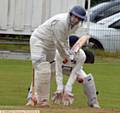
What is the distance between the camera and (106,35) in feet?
77.8

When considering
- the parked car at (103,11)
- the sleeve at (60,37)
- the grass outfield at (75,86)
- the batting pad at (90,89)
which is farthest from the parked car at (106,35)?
the sleeve at (60,37)

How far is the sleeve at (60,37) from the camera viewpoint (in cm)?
1093

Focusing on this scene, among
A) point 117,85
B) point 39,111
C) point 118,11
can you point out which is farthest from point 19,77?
point 118,11

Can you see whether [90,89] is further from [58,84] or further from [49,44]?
[49,44]

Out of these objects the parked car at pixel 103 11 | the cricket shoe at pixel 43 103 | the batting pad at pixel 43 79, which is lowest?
the cricket shoe at pixel 43 103

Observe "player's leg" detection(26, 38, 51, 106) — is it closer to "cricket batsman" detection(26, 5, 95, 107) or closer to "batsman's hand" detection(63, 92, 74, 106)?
"cricket batsman" detection(26, 5, 95, 107)

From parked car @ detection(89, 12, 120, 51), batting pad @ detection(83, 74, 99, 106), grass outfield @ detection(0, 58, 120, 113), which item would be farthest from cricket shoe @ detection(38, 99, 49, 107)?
parked car @ detection(89, 12, 120, 51)

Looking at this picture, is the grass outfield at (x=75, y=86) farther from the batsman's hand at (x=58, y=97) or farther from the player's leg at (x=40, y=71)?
the player's leg at (x=40, y=71)

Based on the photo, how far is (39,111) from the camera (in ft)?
31.8

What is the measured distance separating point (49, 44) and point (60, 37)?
0.61m

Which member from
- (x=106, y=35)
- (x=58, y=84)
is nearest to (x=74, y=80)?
(x=58, y=84)

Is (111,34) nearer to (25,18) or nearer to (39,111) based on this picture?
(25,18)

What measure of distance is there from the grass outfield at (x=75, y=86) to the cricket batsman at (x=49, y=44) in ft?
1.17

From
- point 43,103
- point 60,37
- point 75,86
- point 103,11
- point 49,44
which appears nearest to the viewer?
point 60,37
